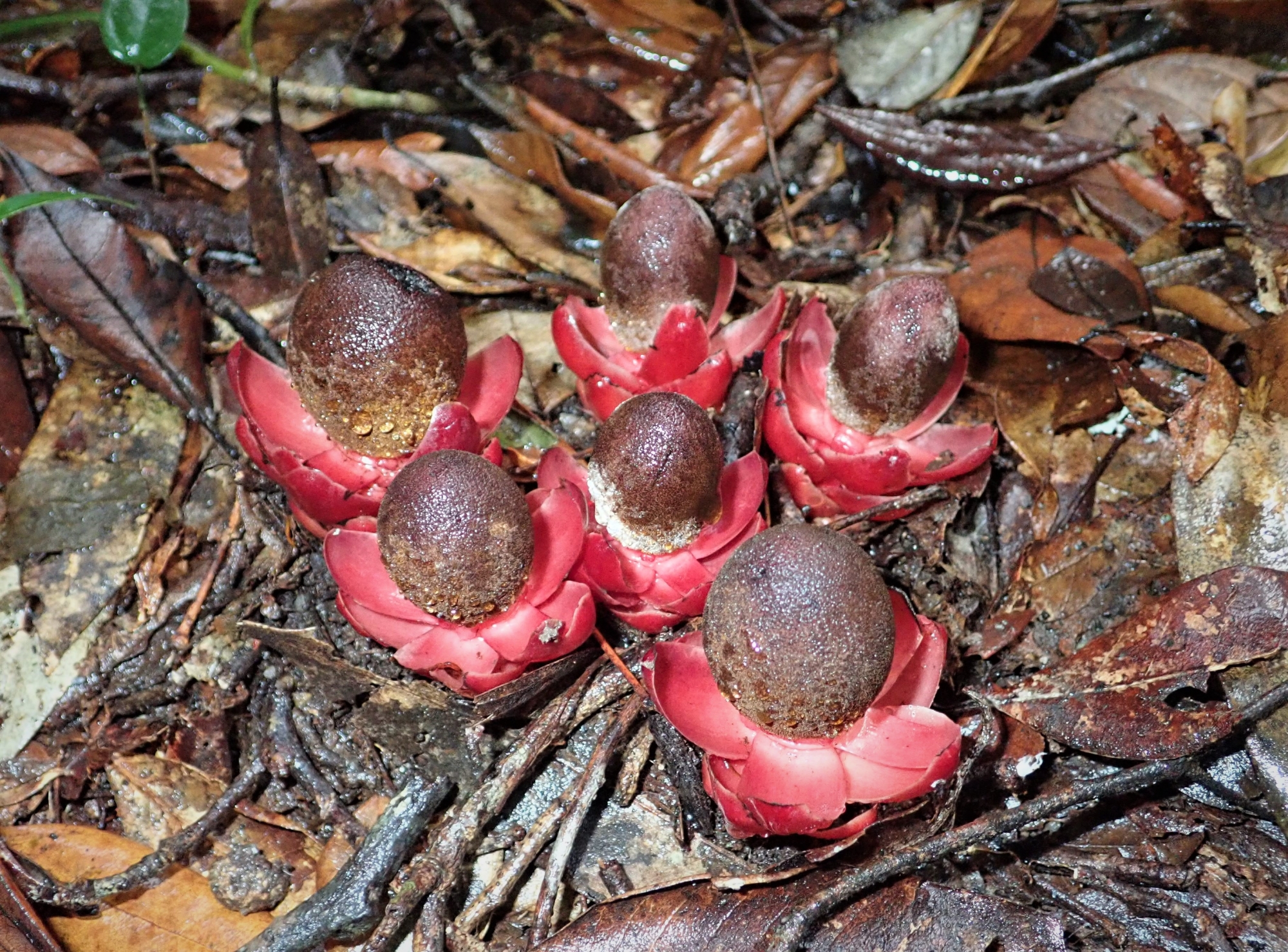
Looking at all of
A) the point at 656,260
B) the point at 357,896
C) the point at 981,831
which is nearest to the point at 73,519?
the point at 357,896

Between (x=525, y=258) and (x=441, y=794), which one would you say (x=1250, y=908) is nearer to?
(x=441, y=794)

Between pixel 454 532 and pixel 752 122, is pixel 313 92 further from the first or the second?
pixel 454 532

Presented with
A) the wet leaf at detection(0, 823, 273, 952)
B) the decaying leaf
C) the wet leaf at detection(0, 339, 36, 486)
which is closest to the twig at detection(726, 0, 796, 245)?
the decaying leaf

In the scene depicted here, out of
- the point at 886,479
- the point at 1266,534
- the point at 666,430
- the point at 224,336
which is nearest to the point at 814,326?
the point at 886,479

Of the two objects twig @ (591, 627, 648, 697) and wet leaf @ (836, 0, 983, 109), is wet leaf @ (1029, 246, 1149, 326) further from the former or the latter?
twig @ (591, 627, 648, 697)

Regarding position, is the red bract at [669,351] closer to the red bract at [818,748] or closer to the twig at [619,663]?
the twig at [619,663]

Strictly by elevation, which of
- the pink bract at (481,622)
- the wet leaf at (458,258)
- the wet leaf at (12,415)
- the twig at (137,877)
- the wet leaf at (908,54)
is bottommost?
the twig at (137,877)

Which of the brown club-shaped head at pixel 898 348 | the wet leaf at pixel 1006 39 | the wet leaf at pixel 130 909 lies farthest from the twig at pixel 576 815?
the wet leaf at pixel 1006 39
